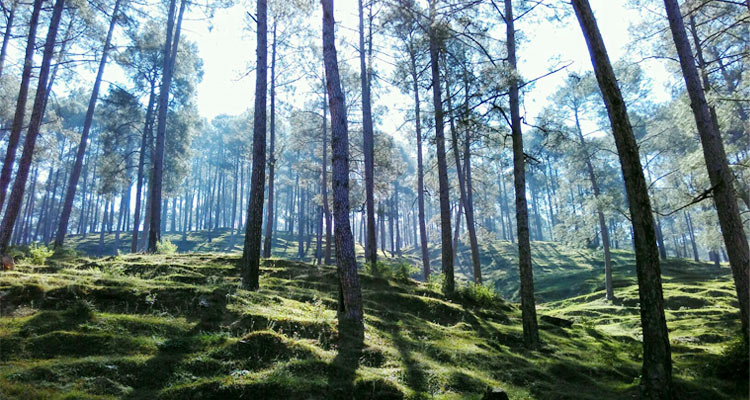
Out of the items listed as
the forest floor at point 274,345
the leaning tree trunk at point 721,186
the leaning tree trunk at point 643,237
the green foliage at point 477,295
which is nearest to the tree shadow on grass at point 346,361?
the forest floor at point 274,345

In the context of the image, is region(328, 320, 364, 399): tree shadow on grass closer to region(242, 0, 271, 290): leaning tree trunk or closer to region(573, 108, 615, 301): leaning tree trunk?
region(242, 0, 271, 290): leaning tree trunk

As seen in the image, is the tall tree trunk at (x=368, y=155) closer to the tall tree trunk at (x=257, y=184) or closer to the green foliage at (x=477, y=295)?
the green foliage at (x=477, y=295)

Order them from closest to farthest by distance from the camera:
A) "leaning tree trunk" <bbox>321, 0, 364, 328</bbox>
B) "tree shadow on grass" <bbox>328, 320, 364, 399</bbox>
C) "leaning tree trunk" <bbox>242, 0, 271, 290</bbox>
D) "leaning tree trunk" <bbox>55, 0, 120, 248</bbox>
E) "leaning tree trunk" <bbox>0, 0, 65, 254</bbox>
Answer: "tree shadow on grass" <bbox>328, 320, 364, 399</bbox> < "leaning tree trunk" <bbox>321, 0, 364, 328</bbox> < "leaning tree trunk" <bbox>242, 0, 271, 290</bbox> < "leaning tree trunk" <bbox>0, 0, 65, 254</bbox> < "leaning tree trunk" <bbox>55, 0, 120, 248</bbox>

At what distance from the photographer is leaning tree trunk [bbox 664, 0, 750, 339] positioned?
8469 mm

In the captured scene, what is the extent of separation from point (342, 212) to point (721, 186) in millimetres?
8458

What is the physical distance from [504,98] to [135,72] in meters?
24.3

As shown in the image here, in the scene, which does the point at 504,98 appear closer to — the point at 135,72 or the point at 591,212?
the point at 591,212

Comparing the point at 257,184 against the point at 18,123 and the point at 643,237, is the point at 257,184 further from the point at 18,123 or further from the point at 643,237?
the point at 643,237

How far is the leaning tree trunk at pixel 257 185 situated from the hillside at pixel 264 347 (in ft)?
1.88

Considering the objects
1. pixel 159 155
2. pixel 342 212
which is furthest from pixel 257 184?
pixel 159 155

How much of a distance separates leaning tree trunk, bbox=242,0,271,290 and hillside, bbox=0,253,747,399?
1.88 ft

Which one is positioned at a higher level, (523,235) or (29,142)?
(29,142)

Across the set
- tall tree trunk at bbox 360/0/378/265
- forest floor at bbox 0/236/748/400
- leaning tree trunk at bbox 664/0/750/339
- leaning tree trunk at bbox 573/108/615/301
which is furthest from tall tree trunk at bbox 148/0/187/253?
leaning tree trunk at bbox 573/108/615/301

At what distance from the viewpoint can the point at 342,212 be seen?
8898 millimetres
